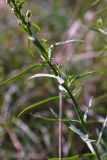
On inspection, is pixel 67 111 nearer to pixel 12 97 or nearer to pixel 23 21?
pixel 12 97

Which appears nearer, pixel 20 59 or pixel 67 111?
pixel 67 111

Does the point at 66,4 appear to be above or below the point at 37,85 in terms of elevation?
above

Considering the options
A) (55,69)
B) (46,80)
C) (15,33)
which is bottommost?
(55,69)

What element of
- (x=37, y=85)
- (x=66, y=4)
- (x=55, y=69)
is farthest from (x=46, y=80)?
(x=55, y=69)

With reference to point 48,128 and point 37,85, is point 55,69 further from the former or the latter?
point 37,85

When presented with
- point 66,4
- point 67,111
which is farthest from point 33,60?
point 66,4

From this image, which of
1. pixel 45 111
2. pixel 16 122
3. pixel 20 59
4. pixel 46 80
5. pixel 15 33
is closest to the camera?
pixel 16 122

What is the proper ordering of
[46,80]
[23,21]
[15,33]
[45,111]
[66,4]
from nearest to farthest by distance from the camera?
[23,21]
[45,111]
[46,80]
[15,33]
[66,4]
